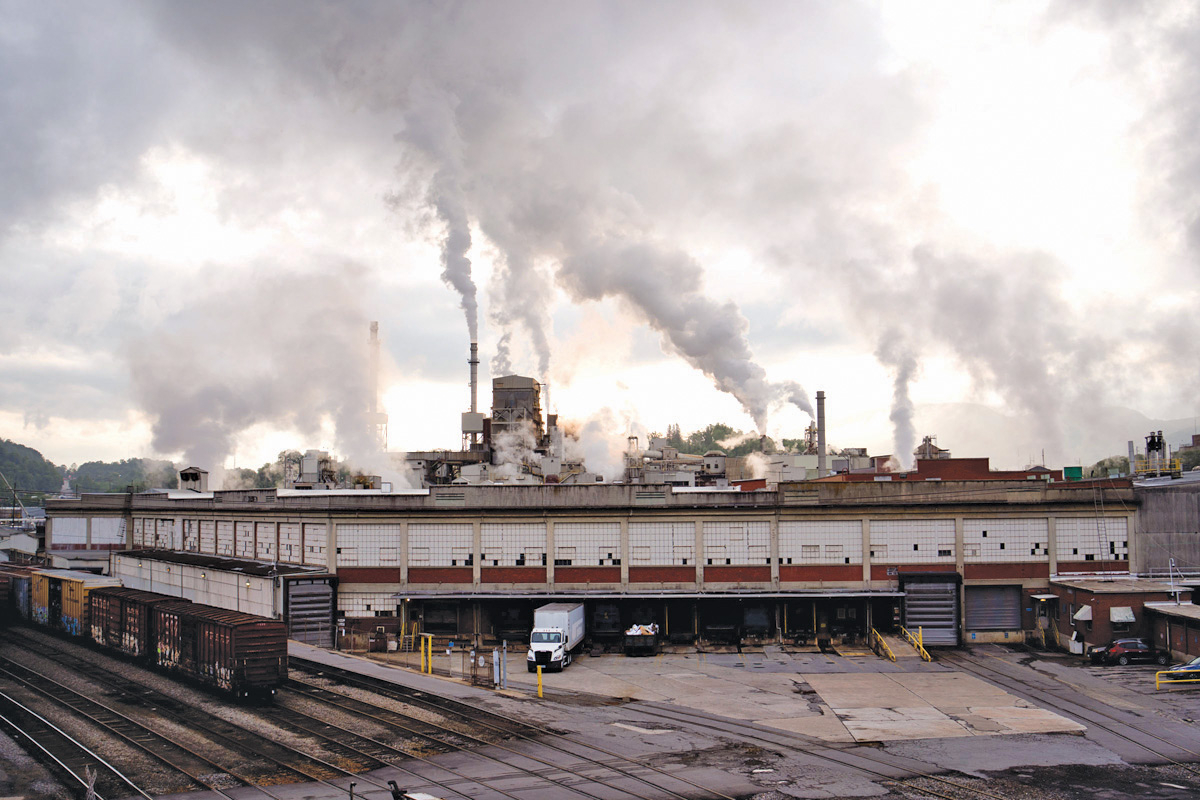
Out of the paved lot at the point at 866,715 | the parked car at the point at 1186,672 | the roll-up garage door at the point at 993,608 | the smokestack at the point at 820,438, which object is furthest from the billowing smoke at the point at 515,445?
the parked car at the point at 1186,672

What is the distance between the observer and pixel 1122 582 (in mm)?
45125

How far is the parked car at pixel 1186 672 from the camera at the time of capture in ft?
117

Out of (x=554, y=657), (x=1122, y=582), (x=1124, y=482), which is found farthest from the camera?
(x=1124, y=482)

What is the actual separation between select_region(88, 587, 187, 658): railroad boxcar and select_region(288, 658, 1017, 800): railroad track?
28.0 ft

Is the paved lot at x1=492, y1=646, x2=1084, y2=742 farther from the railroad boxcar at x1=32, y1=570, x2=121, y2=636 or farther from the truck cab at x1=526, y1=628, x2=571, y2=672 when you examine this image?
the railroad boxcar at x1=32, y1=570, x2=121, y2=636

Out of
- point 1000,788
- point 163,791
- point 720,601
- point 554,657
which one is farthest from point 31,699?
point 1000,788

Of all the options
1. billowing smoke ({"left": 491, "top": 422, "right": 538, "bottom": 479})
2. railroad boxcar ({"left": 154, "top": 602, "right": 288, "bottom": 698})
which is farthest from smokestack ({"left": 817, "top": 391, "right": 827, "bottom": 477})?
railroad boxcar ({"left": 154, "top": 602, "right": 288, "bottom": 698})

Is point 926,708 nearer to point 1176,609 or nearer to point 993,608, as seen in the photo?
point 1176,609

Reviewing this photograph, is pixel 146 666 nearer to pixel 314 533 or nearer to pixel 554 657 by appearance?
pixel 314 533

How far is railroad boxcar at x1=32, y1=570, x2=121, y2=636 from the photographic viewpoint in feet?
157

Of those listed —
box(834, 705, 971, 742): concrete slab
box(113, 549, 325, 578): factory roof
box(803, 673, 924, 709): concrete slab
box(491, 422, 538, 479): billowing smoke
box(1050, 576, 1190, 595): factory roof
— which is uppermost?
box(491, 422, 538, 479): billowing smoke

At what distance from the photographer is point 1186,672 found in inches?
1432

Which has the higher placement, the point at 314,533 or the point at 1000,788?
the point at 314,533

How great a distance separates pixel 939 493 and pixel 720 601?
13.2 meters
